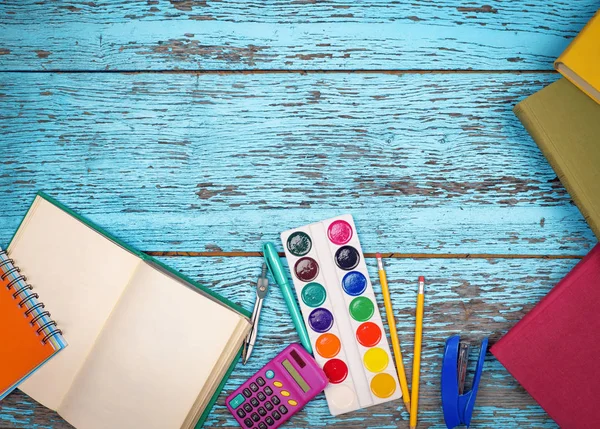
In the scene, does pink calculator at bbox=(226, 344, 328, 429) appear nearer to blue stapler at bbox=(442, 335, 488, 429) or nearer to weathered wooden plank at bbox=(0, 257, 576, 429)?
weathered wooden plank at bbox=(0, 257, 576, 429)

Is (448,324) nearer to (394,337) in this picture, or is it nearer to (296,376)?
(394,337)

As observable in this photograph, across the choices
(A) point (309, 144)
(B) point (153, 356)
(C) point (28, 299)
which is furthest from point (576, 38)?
(C) point (28, 299)

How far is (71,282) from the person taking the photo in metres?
0.70

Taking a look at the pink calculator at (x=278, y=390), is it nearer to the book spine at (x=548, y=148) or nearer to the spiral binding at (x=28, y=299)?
the spiral binding at (x=28, y=299)

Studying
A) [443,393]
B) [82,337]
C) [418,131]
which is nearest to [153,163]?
[82,337]

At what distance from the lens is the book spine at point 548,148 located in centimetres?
65

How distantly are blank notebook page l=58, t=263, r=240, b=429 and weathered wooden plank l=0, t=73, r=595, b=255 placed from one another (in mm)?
83

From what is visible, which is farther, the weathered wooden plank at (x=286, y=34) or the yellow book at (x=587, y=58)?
the weathered wooden plank at (x=286, y=34)

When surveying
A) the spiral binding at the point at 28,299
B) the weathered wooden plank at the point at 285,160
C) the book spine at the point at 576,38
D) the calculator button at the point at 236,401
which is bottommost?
the calculator button at the point at 236,401

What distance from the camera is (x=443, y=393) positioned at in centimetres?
67

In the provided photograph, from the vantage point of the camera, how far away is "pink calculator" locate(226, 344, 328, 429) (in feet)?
2.20

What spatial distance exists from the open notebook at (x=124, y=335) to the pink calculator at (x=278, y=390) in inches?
1.7

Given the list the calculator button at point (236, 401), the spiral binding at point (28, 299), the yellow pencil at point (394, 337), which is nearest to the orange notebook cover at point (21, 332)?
the spiral binding at point (28, 299)

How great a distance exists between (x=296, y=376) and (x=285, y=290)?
12 centimetres
